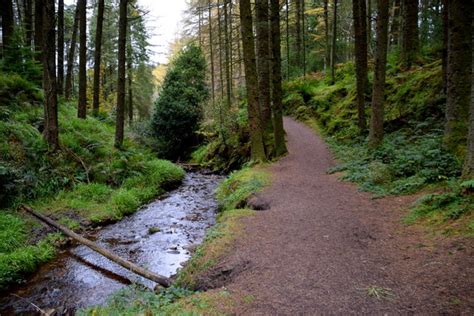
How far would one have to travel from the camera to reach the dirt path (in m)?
3.62

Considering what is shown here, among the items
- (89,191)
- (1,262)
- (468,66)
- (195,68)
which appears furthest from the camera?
(195,68)

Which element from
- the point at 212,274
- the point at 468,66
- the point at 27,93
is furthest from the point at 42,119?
the point at 468,66

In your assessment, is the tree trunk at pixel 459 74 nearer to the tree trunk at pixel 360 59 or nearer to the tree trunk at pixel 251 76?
the tree trunk at pixel 251 76

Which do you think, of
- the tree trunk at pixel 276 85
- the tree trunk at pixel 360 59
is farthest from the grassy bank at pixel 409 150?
the tree trunk at pixel 276 85

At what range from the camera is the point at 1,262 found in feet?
20.0

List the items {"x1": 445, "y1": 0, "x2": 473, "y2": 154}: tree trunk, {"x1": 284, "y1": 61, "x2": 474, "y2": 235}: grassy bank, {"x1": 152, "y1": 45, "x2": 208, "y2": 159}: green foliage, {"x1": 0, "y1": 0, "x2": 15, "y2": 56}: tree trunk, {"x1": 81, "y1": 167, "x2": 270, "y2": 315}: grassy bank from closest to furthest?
{"x1": 81, "y1": 167, "x2": 270, "y2": 315}: grassy bank
{"x1": 284, "y1": 61, "x2": 474, "y2": 235}: grassy bank
{"x1": 445, "y1": 0, "x2": 473, "y2": 154}: tree trunk
{"x1": 0, "y1": 0, "x2": 15, "y2": 56}: tree trunk
{"x1": 152, "y1": 45, "x2": 208, "y2": 159}: green foliage

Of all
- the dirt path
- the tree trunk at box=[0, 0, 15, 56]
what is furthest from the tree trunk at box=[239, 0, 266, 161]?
the tree trunk at box=[0, 0, 15, 56]

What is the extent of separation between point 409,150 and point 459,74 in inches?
98.2

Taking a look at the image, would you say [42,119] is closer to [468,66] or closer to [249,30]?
[249,30]

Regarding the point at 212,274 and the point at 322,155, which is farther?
the point at 322,155

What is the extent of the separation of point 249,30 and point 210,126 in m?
9.19

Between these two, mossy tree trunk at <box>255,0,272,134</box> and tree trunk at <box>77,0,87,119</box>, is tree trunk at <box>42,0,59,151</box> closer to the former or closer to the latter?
tree trunk at <box>77,0,87,119</box>

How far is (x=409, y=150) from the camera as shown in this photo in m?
9.53

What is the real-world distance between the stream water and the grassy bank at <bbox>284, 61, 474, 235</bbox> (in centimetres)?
466
